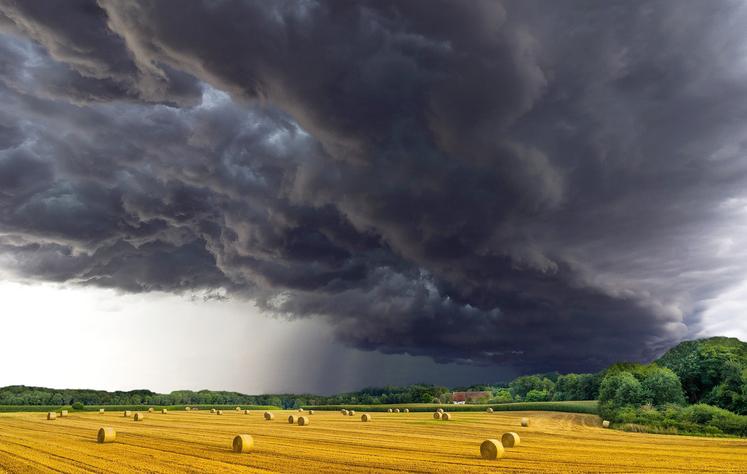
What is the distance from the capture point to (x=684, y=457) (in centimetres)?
2508

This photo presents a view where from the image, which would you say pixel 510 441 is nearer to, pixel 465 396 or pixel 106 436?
pixel 106 436

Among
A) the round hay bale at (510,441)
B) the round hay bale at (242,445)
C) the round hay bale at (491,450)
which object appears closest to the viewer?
the round hay bale at (491,450)

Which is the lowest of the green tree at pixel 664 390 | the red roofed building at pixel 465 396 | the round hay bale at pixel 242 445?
the red roofed building at pixel 465 396

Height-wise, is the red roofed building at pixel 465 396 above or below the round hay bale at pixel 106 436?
below

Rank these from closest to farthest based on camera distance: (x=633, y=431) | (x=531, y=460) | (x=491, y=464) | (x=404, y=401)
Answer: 1. (x=491, y=464)
2. (x=531, y=460)
3. (x=633, y=431)
4. (x=404, y=401)

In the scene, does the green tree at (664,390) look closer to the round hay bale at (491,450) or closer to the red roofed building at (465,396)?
the round hay bale at (491,450)

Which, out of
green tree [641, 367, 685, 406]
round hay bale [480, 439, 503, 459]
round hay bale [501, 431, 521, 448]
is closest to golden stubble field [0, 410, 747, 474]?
round hay bale [480, 439, 503, 459]

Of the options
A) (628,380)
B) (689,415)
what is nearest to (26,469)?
(689,415)

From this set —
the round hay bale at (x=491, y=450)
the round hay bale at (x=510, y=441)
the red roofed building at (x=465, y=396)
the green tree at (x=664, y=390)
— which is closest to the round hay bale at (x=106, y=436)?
the round hay bale at (x=491, y=450)

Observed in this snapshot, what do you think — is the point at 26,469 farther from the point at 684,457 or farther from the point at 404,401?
the point at 404,401

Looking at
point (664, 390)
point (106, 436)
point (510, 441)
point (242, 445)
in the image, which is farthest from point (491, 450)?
point (664, 390)

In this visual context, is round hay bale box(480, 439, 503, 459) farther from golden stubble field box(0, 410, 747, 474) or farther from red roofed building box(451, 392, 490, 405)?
red roofed building box(451, 392, 490, 405)

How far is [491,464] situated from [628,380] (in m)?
47.5

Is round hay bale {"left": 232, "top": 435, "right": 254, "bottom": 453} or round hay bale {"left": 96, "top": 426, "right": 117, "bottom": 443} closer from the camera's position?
round hay bale {"left": 232, "top": 435, "right": 254, "bottom": 453}
